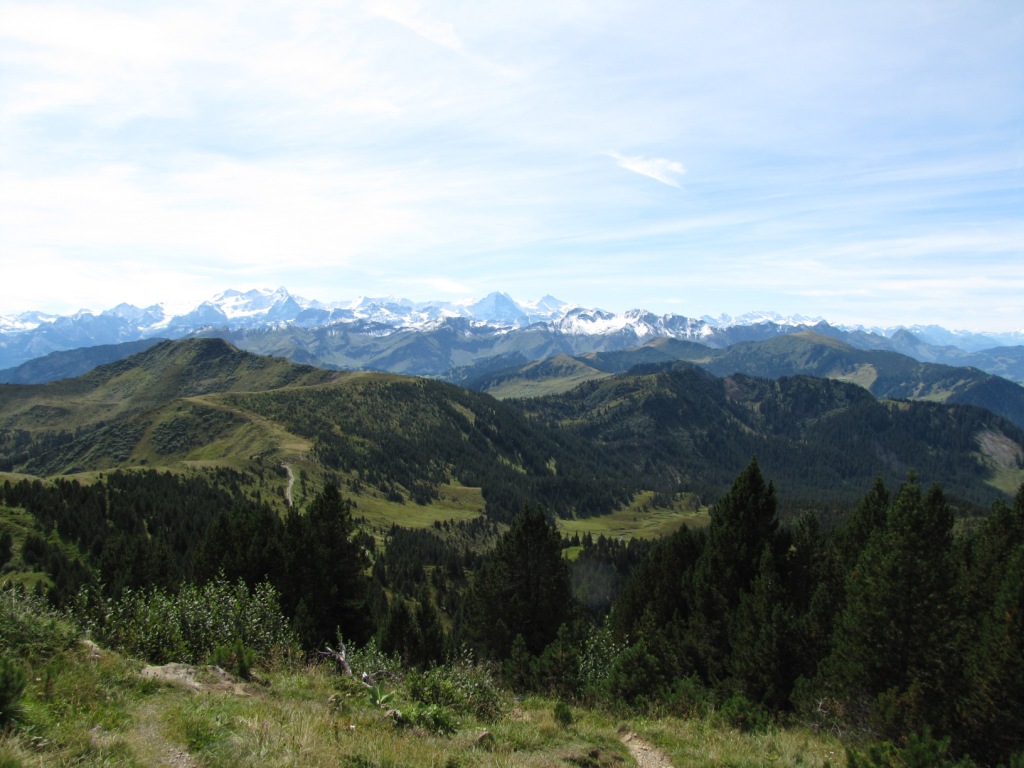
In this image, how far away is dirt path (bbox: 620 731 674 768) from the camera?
1744cm

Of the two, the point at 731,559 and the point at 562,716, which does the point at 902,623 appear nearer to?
the point at 731,559

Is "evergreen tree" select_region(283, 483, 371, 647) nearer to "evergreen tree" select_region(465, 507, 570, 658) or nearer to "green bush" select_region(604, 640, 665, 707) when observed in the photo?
"evergreen tree" select_region(465, 507, 570, 658)

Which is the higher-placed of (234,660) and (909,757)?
(909,757)

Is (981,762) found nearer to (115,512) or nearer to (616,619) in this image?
(616,619)

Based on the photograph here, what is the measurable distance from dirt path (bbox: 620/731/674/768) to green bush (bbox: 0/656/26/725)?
16191 mm

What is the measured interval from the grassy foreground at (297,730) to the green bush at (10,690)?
0.94 feet

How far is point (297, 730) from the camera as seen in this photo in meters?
13.6

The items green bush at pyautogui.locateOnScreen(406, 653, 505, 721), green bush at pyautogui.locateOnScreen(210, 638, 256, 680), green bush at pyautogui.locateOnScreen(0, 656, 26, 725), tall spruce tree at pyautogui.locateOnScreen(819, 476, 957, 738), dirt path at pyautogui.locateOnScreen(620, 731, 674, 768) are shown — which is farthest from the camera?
tall spruce tree at pyautogui.locateOnScreen(819, 476, 957, 738)

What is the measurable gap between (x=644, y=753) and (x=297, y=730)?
Answer: 11678mm

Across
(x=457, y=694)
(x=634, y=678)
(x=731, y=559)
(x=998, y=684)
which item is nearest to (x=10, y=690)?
(x=457, y=694)

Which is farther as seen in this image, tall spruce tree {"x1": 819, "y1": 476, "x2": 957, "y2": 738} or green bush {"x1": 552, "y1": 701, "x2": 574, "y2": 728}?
tall spruce tree {"x1": 819, "y1": 476, "x2": 957, "y2": 738}

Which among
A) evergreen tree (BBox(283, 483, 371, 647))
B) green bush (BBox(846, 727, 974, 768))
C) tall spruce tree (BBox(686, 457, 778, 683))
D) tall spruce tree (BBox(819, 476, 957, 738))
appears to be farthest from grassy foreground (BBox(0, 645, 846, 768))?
evergreen tree (BBox(283, 483, 371, 647))

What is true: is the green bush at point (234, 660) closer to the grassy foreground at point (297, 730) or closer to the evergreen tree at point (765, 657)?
the grassy foreground at point (297, 730)

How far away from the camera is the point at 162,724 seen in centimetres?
1305
